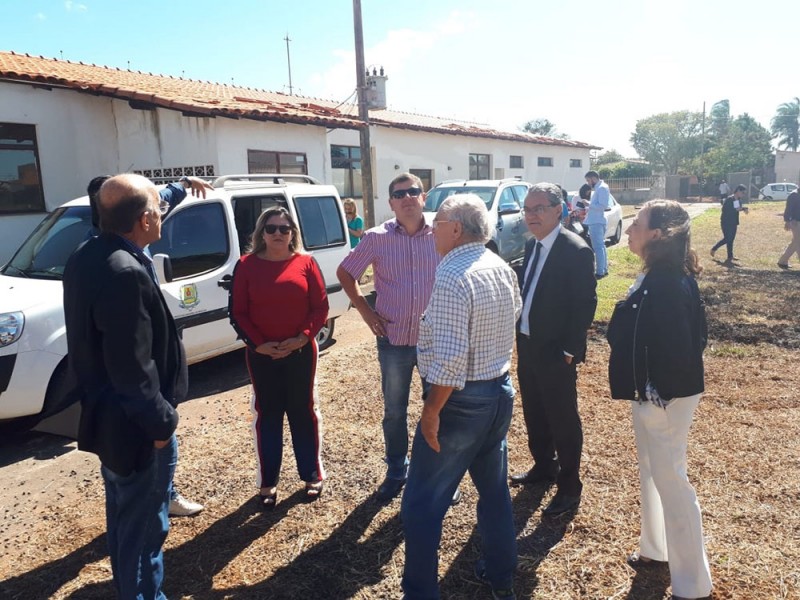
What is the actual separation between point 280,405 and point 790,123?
10387 cm

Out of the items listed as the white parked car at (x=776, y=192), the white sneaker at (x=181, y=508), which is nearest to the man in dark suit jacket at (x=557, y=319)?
the white sneaker at (x=181, y=508)

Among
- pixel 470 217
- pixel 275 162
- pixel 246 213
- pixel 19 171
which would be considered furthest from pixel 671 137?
pixel 470 217

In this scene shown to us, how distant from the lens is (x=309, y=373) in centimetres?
371

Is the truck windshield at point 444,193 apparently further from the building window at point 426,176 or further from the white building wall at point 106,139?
the building window at point 426,176

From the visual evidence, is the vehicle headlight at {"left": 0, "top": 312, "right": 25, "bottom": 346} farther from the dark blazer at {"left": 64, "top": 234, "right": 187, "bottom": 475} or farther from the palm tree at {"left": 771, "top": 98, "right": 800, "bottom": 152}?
the palm tree at {"left": 771, "top": 98, "right": 800, "bottom": 152}

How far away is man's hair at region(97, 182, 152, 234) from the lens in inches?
90.2

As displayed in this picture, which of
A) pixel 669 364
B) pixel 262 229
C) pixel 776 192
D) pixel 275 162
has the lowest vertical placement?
pixel 669 364

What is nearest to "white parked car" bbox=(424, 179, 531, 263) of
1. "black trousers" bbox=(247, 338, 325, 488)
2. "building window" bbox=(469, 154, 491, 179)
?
"black trousers" bbox=(247, 338, 325, 488)

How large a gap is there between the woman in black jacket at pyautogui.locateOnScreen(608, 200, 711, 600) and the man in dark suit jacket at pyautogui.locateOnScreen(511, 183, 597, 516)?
1.97 feet

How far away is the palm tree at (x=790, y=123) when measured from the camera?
8662cm

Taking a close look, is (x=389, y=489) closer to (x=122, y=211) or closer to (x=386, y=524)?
(x=386, y=524)

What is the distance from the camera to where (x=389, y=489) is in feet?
12.3

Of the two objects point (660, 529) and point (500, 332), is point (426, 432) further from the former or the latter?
point (660, 529)

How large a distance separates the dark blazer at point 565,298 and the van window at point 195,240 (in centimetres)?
351
